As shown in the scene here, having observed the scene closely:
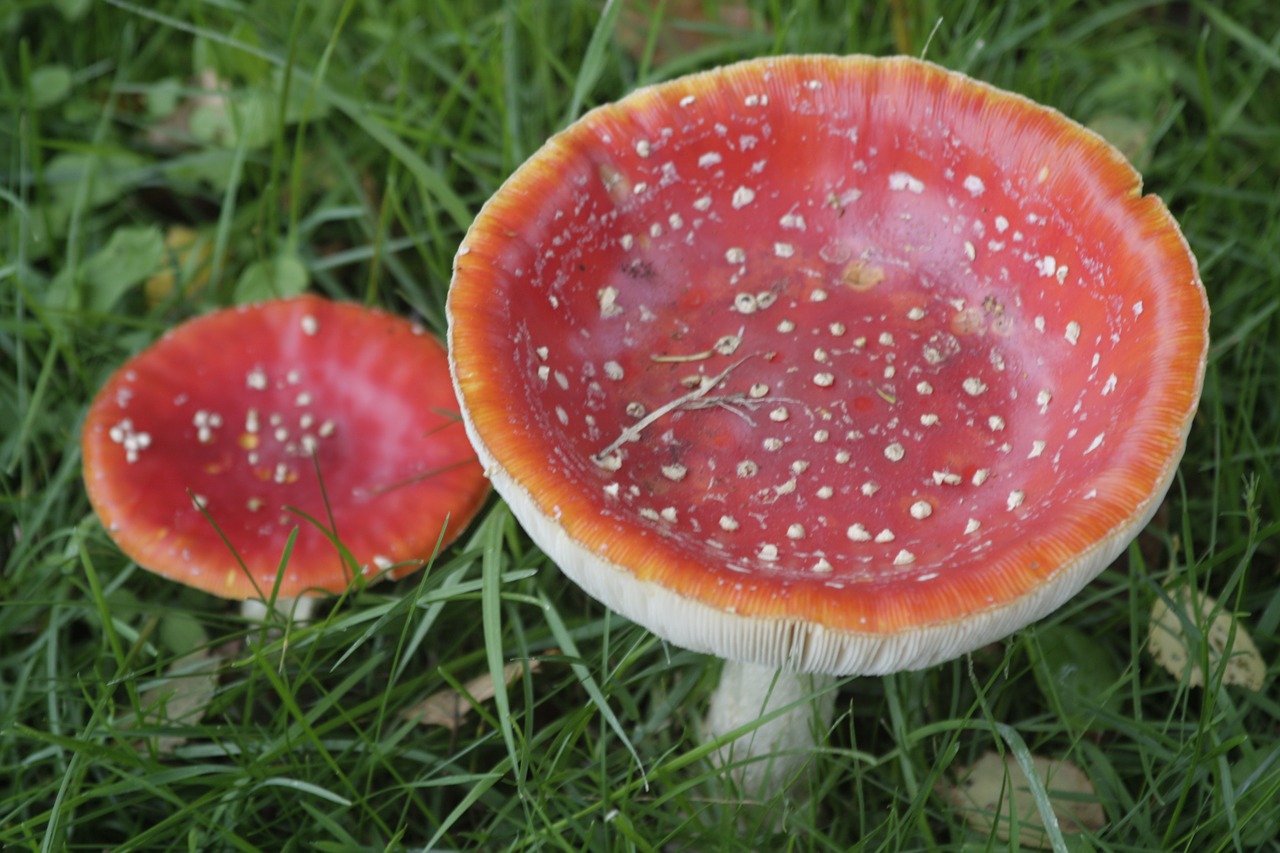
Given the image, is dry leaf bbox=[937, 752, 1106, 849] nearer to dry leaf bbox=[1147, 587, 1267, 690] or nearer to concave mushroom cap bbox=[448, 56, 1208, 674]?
dry leaf bbox=[1147, 587, 1267, 690]

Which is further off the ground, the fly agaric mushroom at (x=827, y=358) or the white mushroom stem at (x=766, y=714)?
the fly agaric mushroom at (x=827, y=358)

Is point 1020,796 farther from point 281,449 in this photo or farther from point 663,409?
point 281,449

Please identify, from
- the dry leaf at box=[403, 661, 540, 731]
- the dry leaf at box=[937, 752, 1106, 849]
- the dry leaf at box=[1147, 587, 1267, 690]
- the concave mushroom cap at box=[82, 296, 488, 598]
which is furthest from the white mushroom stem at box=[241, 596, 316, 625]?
the dry leaf at box=[1147, 587, 1267, 690]

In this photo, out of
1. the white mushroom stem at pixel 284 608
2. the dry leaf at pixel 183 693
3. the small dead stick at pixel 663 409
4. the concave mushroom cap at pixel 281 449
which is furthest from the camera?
the white mushroom stem at pixel 284 608

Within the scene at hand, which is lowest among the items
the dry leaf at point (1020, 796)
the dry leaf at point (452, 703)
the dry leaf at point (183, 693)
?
the dry leaf at point (183, 693)

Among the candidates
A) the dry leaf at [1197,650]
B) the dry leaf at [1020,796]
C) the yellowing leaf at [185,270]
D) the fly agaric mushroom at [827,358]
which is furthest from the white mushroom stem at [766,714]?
the yellowing leaf at [185,270]

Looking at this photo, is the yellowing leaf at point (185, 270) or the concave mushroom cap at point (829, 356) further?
the yellowing leaf at point (185, 270)

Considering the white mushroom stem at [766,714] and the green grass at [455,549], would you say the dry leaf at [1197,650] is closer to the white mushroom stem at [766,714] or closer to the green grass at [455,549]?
the green grass at [455,549]
